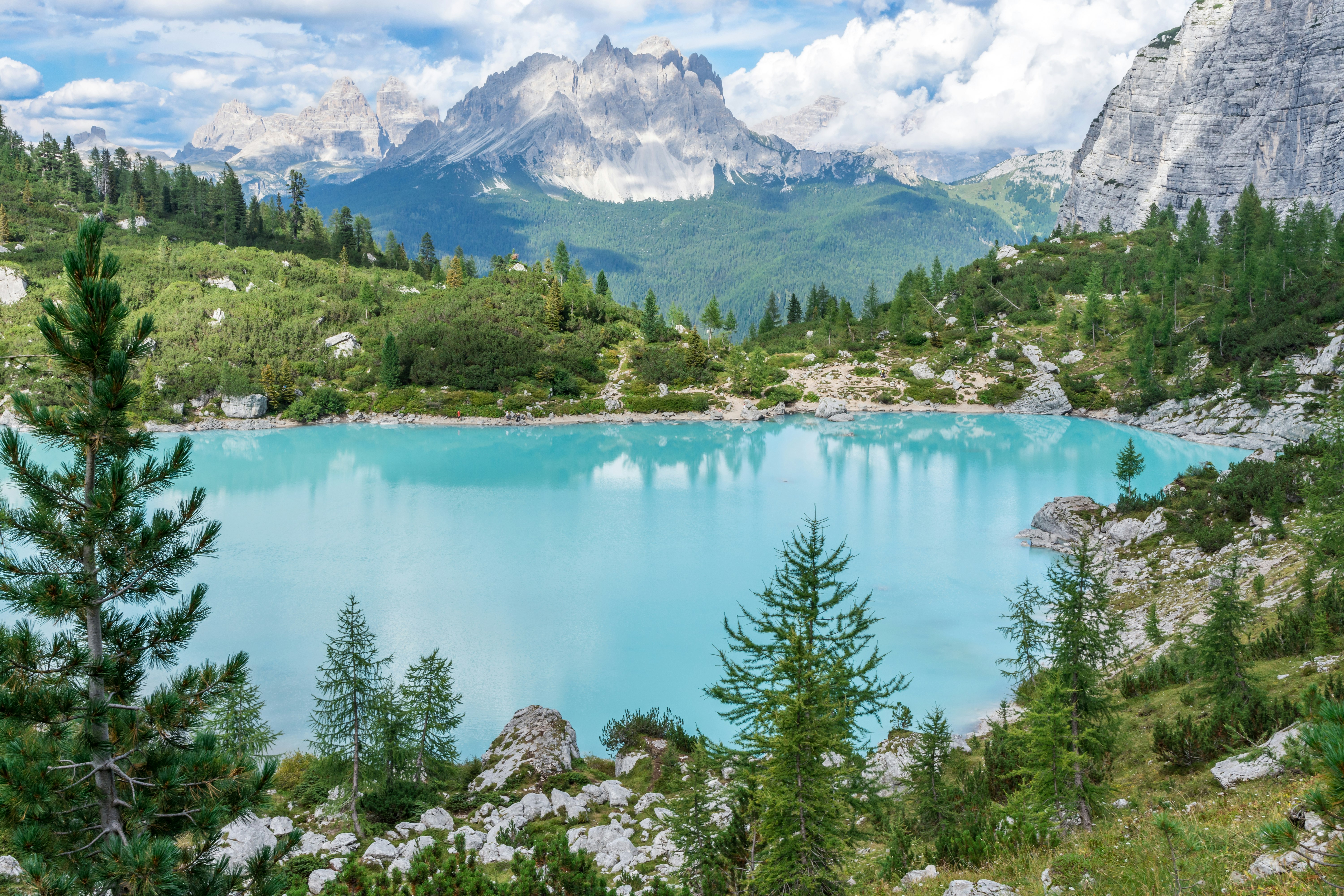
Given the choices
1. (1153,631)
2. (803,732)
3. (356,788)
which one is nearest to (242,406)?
(356,788)

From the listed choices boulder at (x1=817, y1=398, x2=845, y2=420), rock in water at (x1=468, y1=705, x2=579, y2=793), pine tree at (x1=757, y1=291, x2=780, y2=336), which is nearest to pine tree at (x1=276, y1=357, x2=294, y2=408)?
boulder at (x1=817, y1=398, x2=845, y2=420)

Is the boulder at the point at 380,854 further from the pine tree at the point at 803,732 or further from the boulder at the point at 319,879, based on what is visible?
the pine tree at the point at 803,732

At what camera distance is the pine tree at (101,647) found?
16.3ft

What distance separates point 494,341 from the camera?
8094 cm

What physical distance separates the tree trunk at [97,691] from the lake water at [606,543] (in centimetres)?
1486

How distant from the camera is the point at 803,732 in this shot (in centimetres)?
780

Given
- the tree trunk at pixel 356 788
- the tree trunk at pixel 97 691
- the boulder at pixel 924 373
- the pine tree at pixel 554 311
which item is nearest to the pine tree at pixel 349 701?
the tree trunk at pixel 356 788

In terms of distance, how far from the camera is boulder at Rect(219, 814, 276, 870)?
10867 millimetres

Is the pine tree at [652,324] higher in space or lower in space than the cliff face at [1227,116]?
lower

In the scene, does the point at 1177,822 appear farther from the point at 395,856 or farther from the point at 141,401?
the point at 395,856

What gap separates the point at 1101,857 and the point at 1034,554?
29694 mm

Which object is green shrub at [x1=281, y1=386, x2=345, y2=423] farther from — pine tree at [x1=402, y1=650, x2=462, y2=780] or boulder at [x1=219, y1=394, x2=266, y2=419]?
pine tree at [x1=402, y1=650, x2=462, y2=780]

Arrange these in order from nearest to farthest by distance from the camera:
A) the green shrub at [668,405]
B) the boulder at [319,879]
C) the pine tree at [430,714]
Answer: the boulder at [319,879] → the pine tree at [430,714] → the green shrub at [668,405]

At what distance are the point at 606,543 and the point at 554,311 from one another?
178 feet
